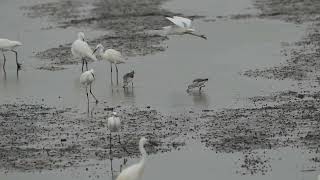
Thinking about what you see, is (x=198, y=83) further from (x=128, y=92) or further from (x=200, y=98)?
(x=128, y=92)

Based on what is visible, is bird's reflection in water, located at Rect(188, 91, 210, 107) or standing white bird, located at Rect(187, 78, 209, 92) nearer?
bird's reflection in water, located at Rect(188, 91, 210, 107)

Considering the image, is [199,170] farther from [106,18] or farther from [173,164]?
[106,18]

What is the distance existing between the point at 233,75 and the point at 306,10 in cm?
888

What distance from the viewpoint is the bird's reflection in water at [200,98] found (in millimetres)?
18594

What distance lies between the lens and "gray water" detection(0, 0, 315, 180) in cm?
1426

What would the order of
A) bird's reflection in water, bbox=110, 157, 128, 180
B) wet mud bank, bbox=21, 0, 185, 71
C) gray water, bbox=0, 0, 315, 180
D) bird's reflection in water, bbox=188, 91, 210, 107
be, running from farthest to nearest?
wet mud bank, bbox=21, 0, 185, 71 < bird's reflection in water, bbox=188, 91, 210, 107 < gray water, bbox=0, 0, 315, 180 < bird's reflection in water, bbox=110, 157, 128, 180

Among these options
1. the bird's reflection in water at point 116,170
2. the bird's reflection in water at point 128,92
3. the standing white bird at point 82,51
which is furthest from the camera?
the standing white bird at point 82,51

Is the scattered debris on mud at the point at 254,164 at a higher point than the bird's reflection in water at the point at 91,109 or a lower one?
lower

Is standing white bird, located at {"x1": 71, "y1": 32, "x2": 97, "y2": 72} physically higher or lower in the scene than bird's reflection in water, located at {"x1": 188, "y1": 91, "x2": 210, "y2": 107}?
higher

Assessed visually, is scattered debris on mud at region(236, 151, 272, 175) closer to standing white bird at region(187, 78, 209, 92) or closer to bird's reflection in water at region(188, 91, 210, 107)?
bird's reflection in water at region(188, 91, 210, 107)

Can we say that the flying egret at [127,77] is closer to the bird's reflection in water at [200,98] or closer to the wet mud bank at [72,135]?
the bird's reflection in water at [200,98]

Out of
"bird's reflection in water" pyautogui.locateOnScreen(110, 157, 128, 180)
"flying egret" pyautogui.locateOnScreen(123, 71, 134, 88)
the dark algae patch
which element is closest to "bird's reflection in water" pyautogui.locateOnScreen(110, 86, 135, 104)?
"flying egret" pyautogui.locateOnScreen(123, 71, 134, 88)

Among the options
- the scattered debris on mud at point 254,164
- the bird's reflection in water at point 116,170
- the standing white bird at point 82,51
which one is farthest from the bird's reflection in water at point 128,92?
the scattered debris on mud at point 254,164

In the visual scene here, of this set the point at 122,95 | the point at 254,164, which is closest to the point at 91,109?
the point at 122,95
